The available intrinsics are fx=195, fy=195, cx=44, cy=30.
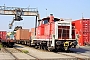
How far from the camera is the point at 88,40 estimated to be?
27.6 m

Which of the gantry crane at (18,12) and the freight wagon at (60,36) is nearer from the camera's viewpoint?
the freight wagon at (60,36)

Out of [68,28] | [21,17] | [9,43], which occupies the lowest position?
[9,43]

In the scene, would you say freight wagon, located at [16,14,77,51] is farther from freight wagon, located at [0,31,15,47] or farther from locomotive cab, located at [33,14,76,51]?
freight wagon, located at [0,31,15,47]

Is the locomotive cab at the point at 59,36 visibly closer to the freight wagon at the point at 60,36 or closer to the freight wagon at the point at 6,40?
the freight wagon at the point at 60,36

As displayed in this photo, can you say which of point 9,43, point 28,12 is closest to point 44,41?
point 9,43

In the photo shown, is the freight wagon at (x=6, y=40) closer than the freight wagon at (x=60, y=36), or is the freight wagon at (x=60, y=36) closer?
the freight wagon at (x=60, y=36)

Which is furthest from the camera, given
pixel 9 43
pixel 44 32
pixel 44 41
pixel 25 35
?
pixel 25 35

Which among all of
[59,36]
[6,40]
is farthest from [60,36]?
[6,40]

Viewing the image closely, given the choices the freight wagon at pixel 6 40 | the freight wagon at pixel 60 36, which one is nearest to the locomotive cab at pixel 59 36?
the freight wagon at pixel 60 36

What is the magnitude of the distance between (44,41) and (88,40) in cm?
1138

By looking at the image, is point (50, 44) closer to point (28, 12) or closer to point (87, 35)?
point (87, 35)

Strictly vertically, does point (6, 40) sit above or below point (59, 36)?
below

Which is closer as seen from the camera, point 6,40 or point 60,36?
point 60,36

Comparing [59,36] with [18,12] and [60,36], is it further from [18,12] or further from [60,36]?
[18,12]
